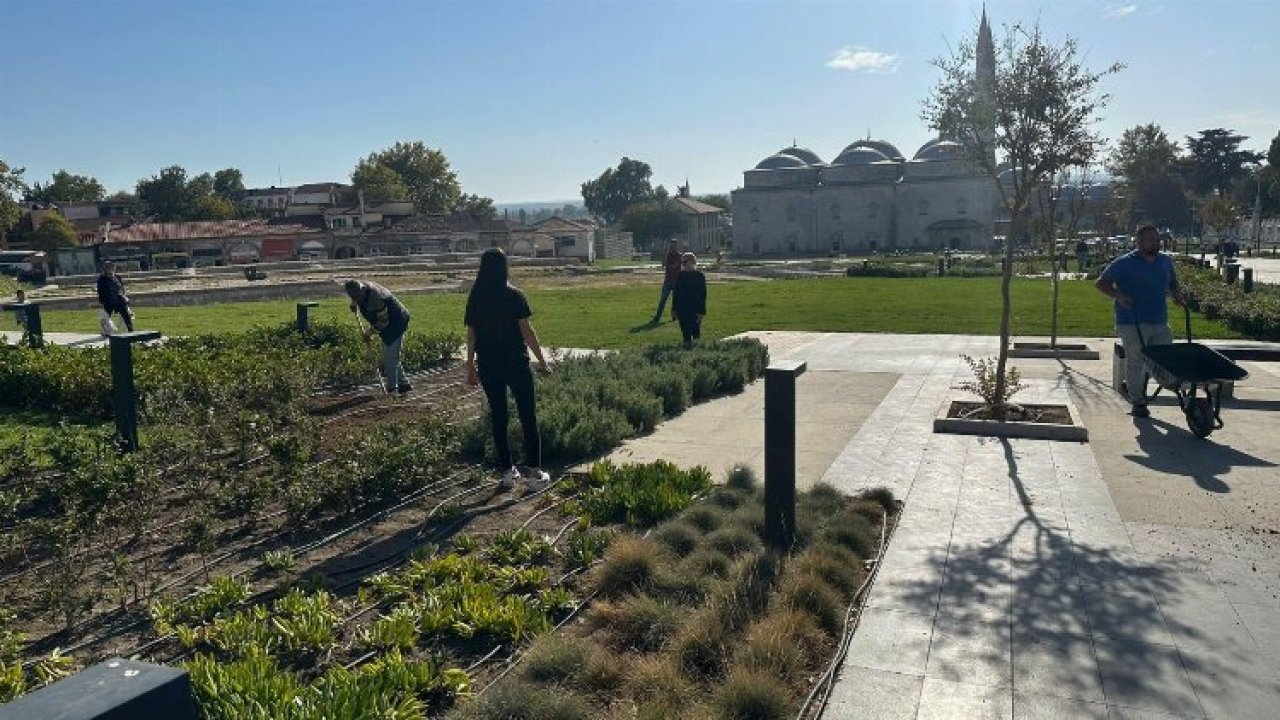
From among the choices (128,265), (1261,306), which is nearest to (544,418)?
(1261,306)

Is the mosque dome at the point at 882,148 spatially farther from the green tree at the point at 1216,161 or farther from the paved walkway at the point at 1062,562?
the paved walkway at the point at 1062,562

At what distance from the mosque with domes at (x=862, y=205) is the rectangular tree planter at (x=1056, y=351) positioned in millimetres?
65147

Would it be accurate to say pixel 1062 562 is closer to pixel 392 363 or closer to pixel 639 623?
pixel 639 623

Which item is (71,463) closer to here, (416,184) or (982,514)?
(982,514)

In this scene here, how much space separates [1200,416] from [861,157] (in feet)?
272

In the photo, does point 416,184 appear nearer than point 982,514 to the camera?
No

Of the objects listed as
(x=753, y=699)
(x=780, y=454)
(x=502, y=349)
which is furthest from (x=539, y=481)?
(x=753, y=699)

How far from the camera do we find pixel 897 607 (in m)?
4.38

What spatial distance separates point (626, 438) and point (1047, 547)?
3953 mm

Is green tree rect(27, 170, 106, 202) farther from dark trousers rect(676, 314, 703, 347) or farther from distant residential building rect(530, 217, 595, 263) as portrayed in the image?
dark trousers rect(676, 314, 703, 347)

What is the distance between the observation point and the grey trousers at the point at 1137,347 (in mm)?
8281

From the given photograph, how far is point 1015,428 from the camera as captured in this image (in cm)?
779

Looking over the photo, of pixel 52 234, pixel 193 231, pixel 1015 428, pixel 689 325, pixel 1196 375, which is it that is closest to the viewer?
pixel 1196 375

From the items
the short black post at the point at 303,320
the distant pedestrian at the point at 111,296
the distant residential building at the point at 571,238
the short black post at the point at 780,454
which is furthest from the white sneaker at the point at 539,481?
the distant residential building at the point at 571,238
